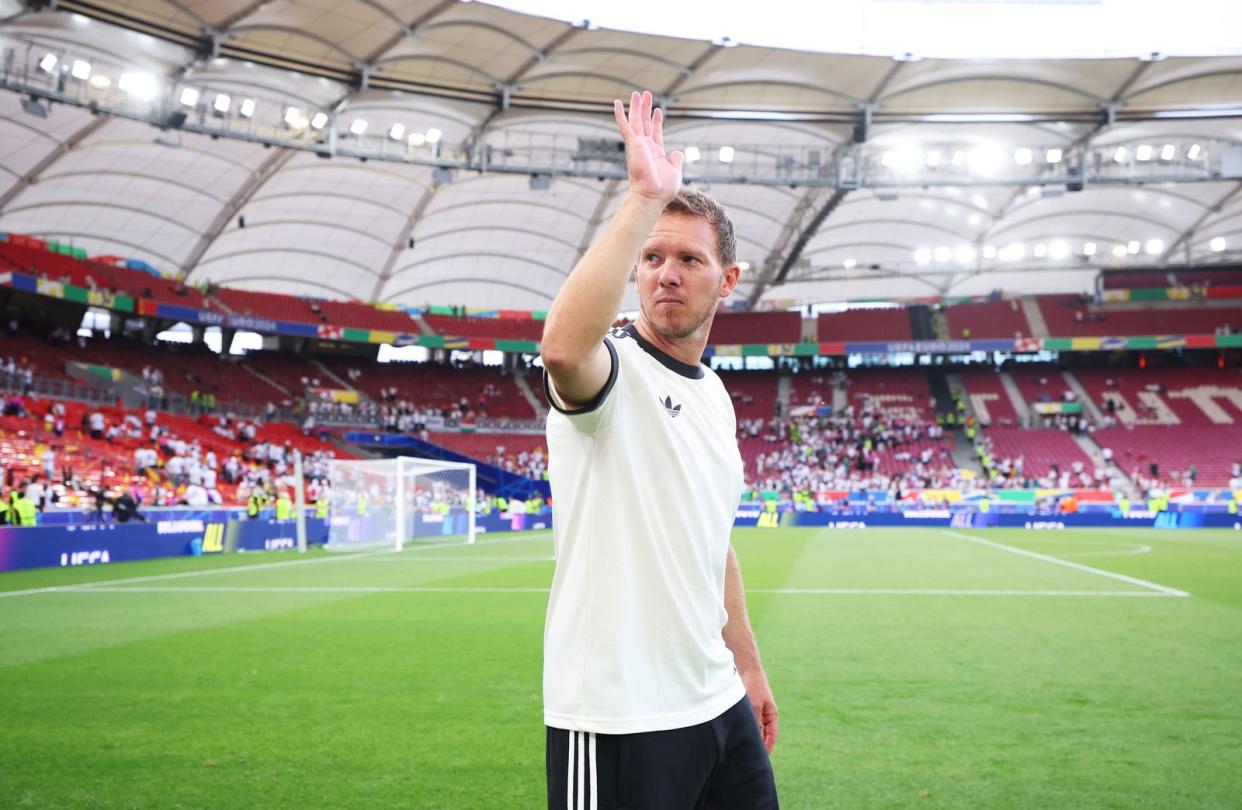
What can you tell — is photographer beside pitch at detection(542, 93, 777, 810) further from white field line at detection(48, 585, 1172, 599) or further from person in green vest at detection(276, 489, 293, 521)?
person in green vest at detection(276, 489, 293, 521)

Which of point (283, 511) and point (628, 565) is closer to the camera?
point (628, 565)

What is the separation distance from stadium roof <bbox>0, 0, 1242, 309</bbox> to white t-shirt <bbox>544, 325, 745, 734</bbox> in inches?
1253

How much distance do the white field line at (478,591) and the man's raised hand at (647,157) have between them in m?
12.1

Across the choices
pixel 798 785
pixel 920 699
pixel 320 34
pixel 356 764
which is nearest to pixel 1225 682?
→ pixel 920 699

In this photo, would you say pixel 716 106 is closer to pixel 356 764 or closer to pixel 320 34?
pixel 320 34

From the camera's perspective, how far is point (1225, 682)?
7.28 metres

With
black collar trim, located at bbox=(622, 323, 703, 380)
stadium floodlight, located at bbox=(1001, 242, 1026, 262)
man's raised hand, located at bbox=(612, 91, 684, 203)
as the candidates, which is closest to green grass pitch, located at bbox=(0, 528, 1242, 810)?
black collar trim, located at bbox=(622, 323, 703, 380)

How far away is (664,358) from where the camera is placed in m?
2.52

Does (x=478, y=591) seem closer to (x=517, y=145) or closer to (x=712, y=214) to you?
(x=712, y=214)

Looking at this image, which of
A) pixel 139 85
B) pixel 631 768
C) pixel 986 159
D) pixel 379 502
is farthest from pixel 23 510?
pixel 986 159

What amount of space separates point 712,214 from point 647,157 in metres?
0.43

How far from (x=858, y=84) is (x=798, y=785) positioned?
1410 inches

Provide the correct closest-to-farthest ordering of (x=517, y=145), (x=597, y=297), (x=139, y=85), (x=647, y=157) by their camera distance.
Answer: (x=597, y=297)
(x=647, y=157)
(x=139, y=85)
(x=517, y=145)

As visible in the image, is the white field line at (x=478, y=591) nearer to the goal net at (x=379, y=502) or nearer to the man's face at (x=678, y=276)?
the goal net at (x=379, y=502)
